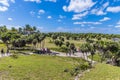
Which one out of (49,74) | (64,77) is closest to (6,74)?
(49,74)

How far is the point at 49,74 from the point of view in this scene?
57.6 m

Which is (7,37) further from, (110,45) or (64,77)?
(64,77)

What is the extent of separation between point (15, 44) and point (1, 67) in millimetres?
57191

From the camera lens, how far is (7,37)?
391 ft

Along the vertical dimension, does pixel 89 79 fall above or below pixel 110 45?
below

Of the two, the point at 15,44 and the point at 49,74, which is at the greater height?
the point at 15,44

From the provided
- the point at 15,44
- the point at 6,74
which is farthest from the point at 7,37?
the point at 6,74

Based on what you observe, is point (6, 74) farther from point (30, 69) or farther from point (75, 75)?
point (75, 75)

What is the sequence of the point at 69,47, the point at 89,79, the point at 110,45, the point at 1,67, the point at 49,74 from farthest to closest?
the point at 69,47 → the point at 110,45 → the point at 1,67 → the point at 49,74 → the point at 89,79

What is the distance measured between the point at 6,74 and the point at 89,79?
25.4 meters

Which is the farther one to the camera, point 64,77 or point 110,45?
point 110,45

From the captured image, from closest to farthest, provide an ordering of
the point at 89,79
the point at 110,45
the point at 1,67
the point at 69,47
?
the point at 89,79 < the point at 1,67 < the point at 110,45 < the point at 69,47

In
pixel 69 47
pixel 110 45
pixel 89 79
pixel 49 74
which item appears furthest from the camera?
pixel 69 47

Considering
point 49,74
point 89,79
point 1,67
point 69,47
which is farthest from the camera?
point 69,47
